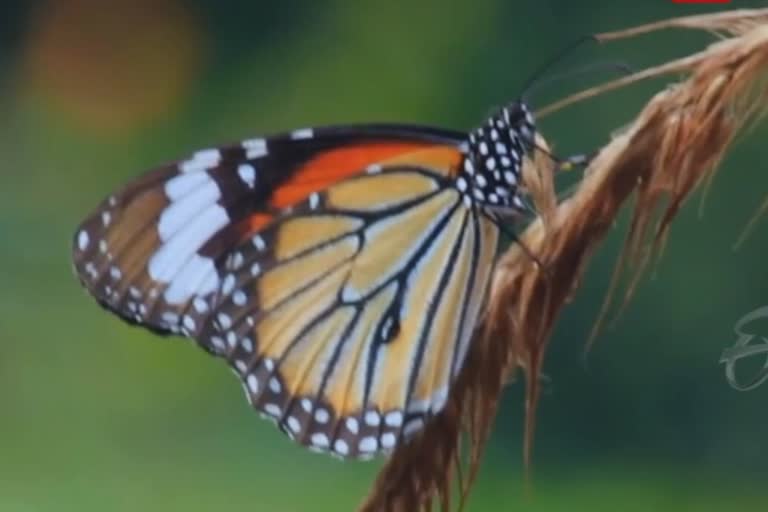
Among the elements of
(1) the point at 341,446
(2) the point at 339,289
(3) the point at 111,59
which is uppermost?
(3) the point at 111,59

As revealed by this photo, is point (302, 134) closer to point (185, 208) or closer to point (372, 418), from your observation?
point (185, 208)

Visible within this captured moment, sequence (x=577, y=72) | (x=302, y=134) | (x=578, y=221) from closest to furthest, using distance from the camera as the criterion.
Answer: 1. (x=578, y=221)
2. (x=302, y=134)
3. (x=577, y=72)

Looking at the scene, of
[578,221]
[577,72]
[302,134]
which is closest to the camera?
[578,221]

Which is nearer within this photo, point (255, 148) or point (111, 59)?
point (255, 148)

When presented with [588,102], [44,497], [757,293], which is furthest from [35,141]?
[757,293]

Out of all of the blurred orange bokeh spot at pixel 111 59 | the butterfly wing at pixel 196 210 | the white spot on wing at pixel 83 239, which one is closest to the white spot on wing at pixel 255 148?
the butterfly wing at pixel 196 210

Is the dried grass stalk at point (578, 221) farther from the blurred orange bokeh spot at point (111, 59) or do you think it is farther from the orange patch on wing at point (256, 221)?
the blurred orange bokeh spot at point (111, 59)

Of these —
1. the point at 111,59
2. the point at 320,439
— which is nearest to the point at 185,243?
the point at 320,439
